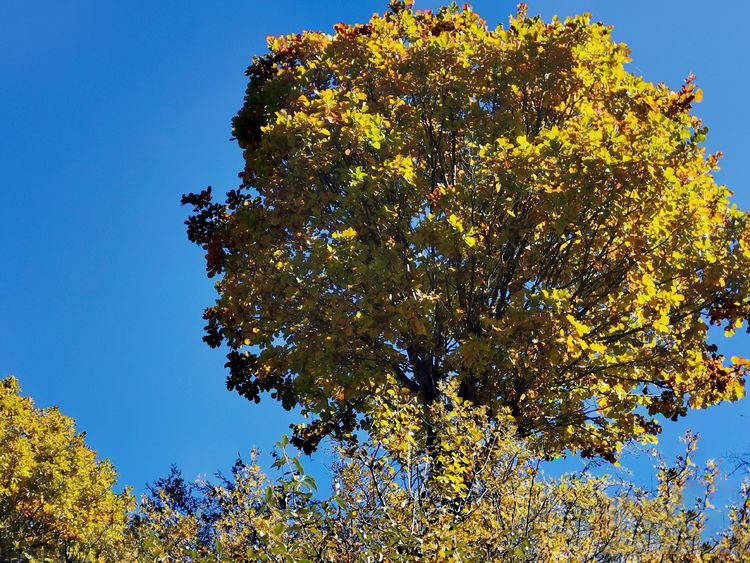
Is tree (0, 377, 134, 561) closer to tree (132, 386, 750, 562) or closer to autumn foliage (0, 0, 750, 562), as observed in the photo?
autumn foliage (0, 0, 750, 562)

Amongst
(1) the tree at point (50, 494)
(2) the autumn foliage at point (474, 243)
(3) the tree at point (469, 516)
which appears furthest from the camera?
(1) the tree at point (50, 494)

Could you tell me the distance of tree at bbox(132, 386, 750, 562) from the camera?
6.57 m

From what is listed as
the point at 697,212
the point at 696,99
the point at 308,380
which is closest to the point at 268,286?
the point at 308,380

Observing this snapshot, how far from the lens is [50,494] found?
80.3 feet

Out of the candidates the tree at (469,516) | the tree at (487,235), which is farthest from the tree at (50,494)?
the tree at (469,516)

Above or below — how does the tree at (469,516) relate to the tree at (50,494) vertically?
below

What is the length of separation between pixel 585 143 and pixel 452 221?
2.60m

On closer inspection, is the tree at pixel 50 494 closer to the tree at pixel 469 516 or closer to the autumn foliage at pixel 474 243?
the autumn foliage at pixel 474 243

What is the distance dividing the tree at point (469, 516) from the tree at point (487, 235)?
117 inches

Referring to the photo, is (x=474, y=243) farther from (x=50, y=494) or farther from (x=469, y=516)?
(x=50, y=494)

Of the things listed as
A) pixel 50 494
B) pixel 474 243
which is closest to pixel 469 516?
pixel 474 243

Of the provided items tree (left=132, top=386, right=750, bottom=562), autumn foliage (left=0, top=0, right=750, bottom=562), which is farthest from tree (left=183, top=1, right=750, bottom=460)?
tree (left=132, top=386, right=750, bottom=562)

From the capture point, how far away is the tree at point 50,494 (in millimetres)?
24266

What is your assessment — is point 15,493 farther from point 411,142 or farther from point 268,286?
point 411,142
